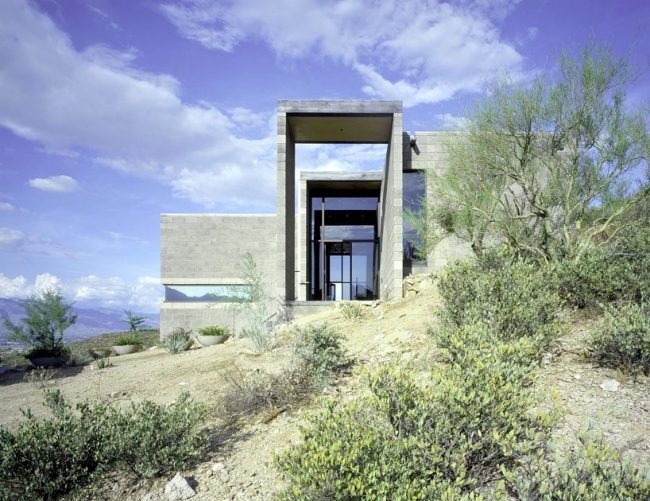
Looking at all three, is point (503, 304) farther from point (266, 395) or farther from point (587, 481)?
point (587, 481)

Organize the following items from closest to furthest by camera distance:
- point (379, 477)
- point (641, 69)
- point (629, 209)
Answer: point (379, 477) → point (641, 69) → point (629, 209)

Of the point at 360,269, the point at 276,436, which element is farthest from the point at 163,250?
the point at 276,436

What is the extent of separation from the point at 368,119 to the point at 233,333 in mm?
8051

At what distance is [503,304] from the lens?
200 inches

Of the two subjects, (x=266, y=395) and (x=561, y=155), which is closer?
(x=266, y=395)

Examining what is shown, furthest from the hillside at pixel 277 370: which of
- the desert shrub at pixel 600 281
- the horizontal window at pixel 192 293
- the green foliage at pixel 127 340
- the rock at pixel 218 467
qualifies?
the horizontal window at pixel 192 293

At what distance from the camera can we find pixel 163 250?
54.0ft

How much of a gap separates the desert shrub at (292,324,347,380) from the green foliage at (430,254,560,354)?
47.5 inches

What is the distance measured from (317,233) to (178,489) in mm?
16115

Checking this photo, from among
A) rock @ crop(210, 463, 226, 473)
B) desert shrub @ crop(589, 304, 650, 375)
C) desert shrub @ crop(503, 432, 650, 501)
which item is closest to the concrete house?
desert shrub @ crop(589, 304, 650, 375)

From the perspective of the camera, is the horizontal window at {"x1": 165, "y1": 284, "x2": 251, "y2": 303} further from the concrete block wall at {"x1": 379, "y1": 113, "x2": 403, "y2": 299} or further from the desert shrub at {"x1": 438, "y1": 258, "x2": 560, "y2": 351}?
the desert shrub at {"x1": 438, "y1": 258, "x2": 560, "y2": 351}

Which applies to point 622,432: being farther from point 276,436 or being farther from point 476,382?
point 276,436

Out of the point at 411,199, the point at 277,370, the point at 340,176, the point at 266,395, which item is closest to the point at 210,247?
the point at 340,176

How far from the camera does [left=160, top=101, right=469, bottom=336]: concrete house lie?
12.6 metres
